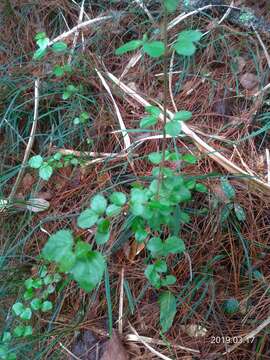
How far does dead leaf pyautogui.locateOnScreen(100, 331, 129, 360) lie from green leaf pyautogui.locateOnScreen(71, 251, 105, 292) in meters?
0.46

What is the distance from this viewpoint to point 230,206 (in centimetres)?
131

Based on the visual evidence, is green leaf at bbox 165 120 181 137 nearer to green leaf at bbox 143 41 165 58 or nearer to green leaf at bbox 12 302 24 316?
green leaf at bbox 143 41 165 58

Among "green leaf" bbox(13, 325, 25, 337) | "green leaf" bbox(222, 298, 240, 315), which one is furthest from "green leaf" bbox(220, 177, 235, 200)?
"green leaf" bbox(13, 325, 25, 337)

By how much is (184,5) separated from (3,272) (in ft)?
4.38

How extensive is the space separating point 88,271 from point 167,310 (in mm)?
444

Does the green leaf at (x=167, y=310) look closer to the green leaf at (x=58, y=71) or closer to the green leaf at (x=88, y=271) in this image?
the green leaf at (x=88, y=271)

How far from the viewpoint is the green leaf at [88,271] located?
0.81m

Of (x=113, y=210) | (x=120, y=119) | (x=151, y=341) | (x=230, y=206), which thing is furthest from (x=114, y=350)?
(x=120, y=119)

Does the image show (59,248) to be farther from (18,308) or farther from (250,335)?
(250,335)

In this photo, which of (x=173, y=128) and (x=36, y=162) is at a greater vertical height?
(x=173, y=128)

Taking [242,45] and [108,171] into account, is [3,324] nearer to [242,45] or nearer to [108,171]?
[108,171]

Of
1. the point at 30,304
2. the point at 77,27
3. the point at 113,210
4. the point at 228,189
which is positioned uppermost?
the point at 77,27

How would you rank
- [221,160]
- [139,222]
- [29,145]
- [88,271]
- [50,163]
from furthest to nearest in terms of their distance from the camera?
1. [29,145]
2. [50,163]
3. [221,160]
4. [139,222]
5. [88,271]

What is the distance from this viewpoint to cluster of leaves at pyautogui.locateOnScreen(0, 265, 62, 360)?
125 cm
